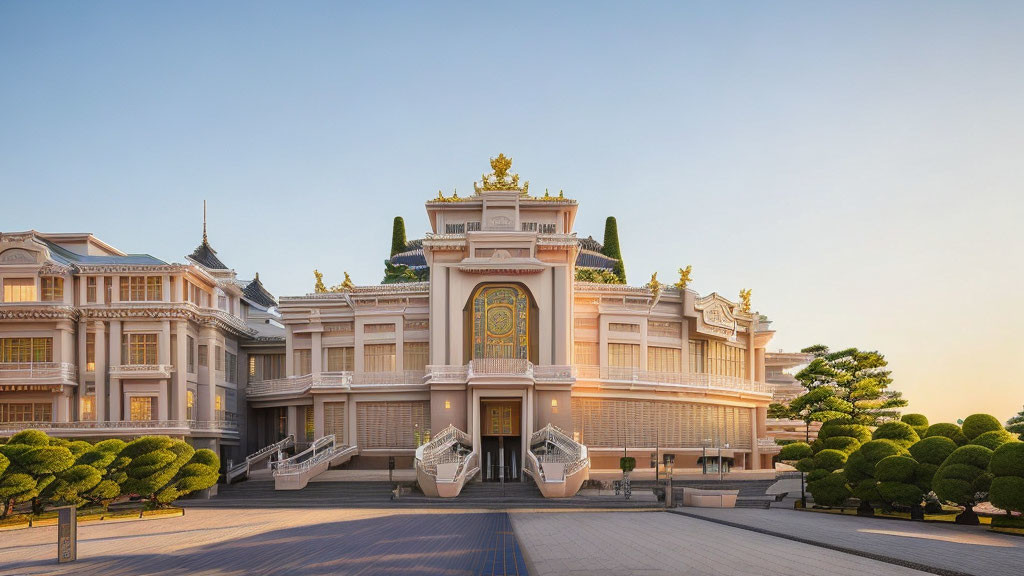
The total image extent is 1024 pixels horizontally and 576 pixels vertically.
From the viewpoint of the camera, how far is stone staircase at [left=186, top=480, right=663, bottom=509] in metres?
39.2

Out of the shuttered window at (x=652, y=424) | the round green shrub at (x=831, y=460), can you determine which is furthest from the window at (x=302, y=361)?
the round green shrub at (x=831, y=460)

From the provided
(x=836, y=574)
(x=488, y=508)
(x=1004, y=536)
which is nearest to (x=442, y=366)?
(x=488, y=508)

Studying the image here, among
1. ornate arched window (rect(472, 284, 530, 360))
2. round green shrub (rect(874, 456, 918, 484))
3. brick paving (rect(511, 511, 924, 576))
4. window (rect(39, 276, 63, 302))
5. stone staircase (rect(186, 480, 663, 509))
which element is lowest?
stone staircase (rect(186, 480, 663, 509))

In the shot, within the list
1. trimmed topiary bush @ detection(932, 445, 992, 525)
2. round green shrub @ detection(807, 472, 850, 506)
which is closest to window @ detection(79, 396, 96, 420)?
round green shrub @ detection(807, 472, 850, 506)

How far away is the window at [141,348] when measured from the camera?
49688 millimetres

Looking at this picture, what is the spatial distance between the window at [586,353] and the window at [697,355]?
290 inches

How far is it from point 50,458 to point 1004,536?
3338 centimetres

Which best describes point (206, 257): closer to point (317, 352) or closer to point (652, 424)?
point (317, 352)

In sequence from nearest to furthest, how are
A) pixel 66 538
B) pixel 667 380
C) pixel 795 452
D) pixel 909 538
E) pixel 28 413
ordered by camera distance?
pixel 66 538 → pixel 909 538 → pixel 795 452 → pixel 28 413 → pixel 667 380

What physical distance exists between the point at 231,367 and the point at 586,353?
22.9m

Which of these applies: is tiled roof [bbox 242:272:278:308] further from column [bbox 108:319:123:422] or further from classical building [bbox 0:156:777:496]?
column [bbox 108:319:123:422]

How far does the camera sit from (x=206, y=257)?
75.2 meters

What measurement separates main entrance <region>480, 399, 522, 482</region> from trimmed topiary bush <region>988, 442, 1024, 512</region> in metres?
27.4

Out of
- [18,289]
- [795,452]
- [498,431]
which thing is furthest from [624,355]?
[18,289]
